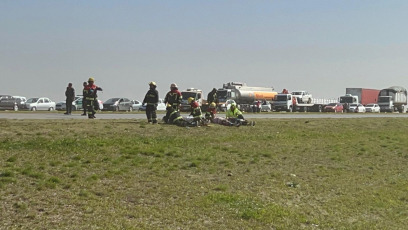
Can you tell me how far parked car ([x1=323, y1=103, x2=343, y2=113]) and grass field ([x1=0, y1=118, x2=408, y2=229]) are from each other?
164 ft

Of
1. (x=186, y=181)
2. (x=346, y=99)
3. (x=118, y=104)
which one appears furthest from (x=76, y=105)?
(x=186, y=181)

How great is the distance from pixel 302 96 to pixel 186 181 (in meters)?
59.9

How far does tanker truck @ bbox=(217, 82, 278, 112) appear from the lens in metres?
60.2

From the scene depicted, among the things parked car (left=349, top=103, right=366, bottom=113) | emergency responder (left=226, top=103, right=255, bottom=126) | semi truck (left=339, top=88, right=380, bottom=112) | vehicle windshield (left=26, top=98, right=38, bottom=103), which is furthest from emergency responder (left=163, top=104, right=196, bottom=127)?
semi truck (left=339, top=88, right=380, bottom=112)

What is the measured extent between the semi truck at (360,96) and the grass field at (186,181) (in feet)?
191

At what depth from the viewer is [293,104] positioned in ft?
220

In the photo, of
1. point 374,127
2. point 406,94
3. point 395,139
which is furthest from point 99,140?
point 406,94

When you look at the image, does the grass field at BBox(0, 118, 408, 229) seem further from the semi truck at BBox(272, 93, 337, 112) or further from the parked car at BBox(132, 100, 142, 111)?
the semi truck at BBox(272, 93, 337, 112)

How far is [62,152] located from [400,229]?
7.59 m

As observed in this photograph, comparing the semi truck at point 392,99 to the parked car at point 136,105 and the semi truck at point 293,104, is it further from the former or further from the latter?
the parked car at point 136,105

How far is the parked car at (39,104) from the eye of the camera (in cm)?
5481

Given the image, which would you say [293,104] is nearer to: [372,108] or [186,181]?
[372,108]

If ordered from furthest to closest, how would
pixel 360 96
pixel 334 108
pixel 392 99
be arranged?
pixel 360 96 < pixel 392 99 < pixel 334 108

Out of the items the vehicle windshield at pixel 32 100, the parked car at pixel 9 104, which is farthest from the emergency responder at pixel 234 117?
the vehicle windshield at pixel 32 100
